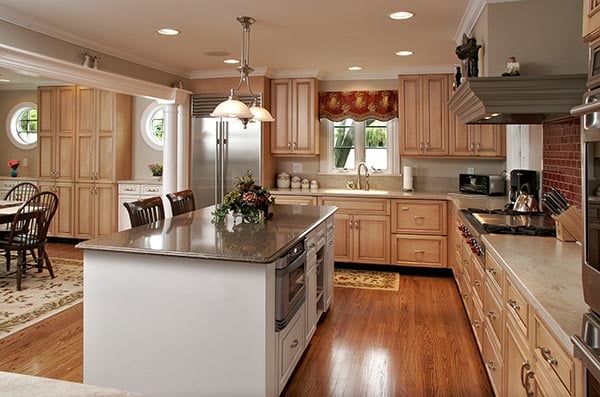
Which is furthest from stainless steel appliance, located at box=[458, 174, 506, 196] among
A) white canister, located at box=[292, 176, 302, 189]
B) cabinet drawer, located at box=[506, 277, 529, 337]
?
cabinet drawer, located at box=[506, 277, 529, 337]

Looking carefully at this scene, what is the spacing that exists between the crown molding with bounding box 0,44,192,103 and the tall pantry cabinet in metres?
1.62

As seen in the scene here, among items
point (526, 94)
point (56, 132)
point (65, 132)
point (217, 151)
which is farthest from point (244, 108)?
point (56, 132)

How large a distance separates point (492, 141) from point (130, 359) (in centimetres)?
447

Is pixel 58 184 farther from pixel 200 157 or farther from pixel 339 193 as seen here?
pixel 339 193

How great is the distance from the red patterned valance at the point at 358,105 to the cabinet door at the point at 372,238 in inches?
52.9

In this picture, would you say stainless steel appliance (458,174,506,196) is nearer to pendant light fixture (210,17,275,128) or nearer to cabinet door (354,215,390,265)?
cabinet door (354,215,390,265)

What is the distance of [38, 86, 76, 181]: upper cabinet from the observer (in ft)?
22.8

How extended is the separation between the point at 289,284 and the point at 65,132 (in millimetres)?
5746

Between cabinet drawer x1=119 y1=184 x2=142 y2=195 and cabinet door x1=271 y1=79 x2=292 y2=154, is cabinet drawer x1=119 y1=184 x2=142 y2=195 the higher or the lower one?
the lower one

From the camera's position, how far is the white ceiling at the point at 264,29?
3.39 meters

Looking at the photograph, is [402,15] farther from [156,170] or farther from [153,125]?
[153,125]

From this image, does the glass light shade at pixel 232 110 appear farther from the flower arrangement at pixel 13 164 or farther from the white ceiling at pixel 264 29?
the flower arrangement at pixel 13 164

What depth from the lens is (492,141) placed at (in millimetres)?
5363

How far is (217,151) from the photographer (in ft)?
19.6
